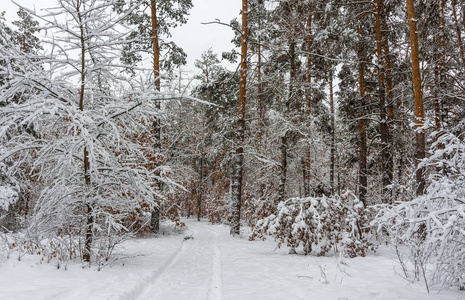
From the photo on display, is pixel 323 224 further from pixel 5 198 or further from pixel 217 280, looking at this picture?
pixel 5 198

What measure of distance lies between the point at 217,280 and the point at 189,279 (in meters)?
0.69

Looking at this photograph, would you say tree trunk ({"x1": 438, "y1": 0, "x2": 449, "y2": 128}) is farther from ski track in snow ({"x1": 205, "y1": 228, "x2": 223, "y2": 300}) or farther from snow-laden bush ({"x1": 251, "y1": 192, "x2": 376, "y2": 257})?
ski track in snow ({"x1": 205, "y1": 228, "x2": 223, "y2": 300})

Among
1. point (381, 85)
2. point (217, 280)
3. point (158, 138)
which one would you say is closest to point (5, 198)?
point (158, 138)

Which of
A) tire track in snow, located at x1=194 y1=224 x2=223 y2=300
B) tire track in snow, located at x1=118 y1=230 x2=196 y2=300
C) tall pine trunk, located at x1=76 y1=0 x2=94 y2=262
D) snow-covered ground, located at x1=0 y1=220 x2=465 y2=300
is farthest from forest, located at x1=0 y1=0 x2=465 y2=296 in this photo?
tire track in snow, located at x1=194 y1=224 x2=223 y2=300

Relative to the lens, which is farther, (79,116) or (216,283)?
(216,283)

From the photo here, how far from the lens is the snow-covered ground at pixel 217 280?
4812mm

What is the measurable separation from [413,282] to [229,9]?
1616cm

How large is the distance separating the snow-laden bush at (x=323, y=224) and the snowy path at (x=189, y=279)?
2.33 m

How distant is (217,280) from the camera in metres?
6.66

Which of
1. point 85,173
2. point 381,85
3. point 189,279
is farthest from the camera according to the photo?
point 381,85

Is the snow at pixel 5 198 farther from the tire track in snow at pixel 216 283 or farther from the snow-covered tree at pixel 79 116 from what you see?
the tire track in snow at pixel 216 283

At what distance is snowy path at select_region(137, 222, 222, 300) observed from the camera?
220 inches

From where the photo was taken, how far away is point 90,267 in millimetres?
6312

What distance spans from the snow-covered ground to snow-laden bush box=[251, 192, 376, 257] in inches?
21.1
